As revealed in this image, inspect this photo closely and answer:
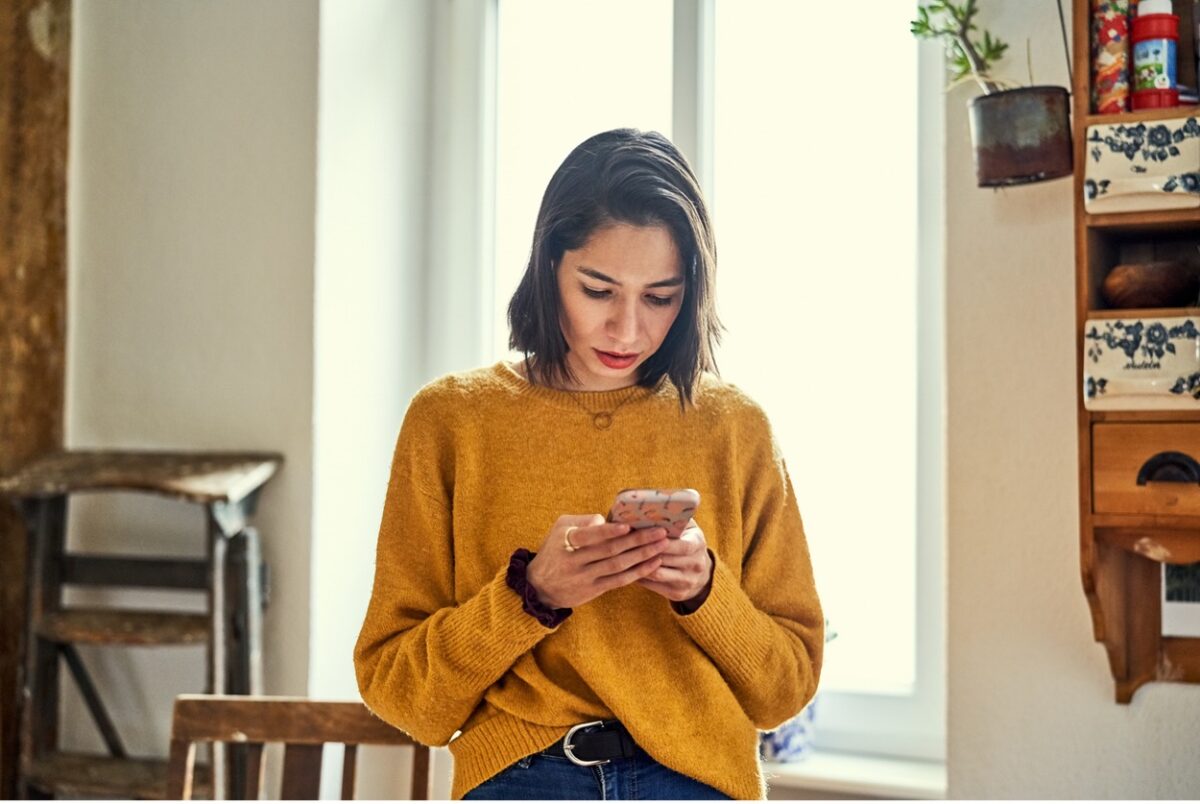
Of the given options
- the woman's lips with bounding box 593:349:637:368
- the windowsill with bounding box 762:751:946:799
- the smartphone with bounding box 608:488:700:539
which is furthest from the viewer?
the windowsill with bounding box 762:751:946:799

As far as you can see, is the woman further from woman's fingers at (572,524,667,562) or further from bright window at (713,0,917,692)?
A: bright window at (713,0,917,692)

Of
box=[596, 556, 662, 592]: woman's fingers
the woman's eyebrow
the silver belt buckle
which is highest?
the woman's eyebrow

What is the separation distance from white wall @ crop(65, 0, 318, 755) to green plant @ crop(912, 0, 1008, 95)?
3.53 ft

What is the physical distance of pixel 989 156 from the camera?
1719mm

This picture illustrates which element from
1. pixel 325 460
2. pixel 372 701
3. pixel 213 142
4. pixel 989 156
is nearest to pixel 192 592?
pixel 325 460

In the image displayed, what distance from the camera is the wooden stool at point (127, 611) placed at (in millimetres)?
2041

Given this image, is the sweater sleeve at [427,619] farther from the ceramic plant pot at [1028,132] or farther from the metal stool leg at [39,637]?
the metal stool leg at [39,637]

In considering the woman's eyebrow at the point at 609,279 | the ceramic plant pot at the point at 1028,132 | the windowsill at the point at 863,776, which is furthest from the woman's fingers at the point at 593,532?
the windowsill at the point at 863,776

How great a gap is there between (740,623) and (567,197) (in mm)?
418

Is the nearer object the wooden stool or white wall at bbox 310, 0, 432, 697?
the wooden stool

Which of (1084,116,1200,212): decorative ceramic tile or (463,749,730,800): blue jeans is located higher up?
(1084,116,1200,212): decorative ceramic tile

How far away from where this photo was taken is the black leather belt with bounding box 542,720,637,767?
1097mm

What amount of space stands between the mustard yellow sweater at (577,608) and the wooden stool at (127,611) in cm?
95

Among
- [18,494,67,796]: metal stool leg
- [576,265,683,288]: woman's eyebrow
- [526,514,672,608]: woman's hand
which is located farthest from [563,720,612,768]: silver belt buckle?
[18,494,67,796]: metal stool leg
